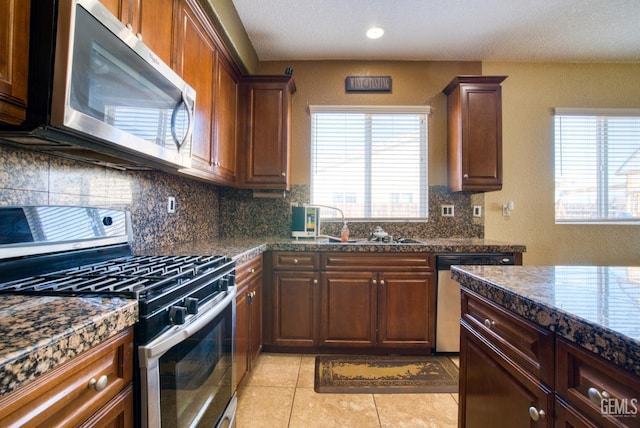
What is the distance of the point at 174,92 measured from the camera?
130 cm

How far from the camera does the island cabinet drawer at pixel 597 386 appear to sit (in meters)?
0.54

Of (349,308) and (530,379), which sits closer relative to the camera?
(530,379)

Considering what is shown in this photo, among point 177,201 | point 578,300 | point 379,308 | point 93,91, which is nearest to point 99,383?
point 93,91

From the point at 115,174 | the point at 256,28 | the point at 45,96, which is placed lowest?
the point at 115,174

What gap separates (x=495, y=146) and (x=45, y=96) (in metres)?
3.02

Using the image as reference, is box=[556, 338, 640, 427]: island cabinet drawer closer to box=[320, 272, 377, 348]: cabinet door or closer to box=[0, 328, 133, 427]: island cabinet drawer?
box=[0, 328, 133, 427]: island cabinet drawer

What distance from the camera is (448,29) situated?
2.46m

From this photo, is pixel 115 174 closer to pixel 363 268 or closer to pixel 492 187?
pixel 363 268

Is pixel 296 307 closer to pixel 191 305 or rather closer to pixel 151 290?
pixel 191 305

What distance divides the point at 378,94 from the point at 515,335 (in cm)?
263

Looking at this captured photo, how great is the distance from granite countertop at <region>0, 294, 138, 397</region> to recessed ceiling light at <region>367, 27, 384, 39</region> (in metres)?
2.66

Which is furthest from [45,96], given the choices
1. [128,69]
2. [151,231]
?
[151,231]

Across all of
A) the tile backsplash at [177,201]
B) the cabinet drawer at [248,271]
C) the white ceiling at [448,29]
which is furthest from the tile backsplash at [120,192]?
the white ceiling at [448,29]

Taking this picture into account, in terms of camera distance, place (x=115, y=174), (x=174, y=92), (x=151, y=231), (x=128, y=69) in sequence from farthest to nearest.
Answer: (x=151, y=231), (x=115, y=174), (x=174, y=92), (x=128, y=69)
